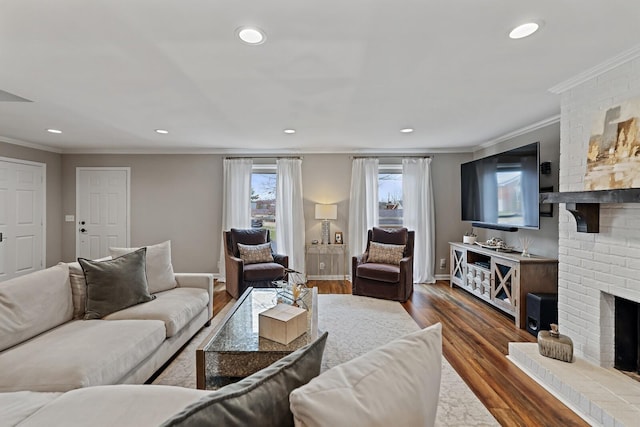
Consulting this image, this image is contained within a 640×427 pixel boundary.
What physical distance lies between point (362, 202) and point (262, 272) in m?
2.14

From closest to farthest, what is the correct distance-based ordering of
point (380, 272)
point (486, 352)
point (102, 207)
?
point (486, 352)
point (380, 272)
point (102, 207)

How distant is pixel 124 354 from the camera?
1769 mm

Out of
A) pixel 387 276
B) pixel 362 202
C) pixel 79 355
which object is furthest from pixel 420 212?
pixel 79 355

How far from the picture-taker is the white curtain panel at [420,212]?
200 inches

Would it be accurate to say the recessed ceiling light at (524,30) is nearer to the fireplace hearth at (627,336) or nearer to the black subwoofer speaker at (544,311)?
the fireplace hearth at (627,336)

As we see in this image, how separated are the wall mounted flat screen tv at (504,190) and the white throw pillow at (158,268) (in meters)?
3.91

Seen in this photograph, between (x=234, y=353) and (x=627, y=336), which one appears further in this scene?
(x=627, y=336)

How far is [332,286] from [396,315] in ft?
4.85

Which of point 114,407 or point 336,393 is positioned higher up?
point 336,393

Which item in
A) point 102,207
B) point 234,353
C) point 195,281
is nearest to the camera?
point 234,353

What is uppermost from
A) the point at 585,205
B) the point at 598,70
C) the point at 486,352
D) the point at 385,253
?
the point at 598,70

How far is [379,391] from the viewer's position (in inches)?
25.8

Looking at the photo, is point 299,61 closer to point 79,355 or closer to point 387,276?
point 79,355

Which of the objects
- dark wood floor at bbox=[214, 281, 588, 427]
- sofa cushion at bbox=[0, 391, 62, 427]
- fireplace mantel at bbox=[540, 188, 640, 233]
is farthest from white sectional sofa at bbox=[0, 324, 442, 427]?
fireplace mantel at bbox=[540, 188, 640, 233]
